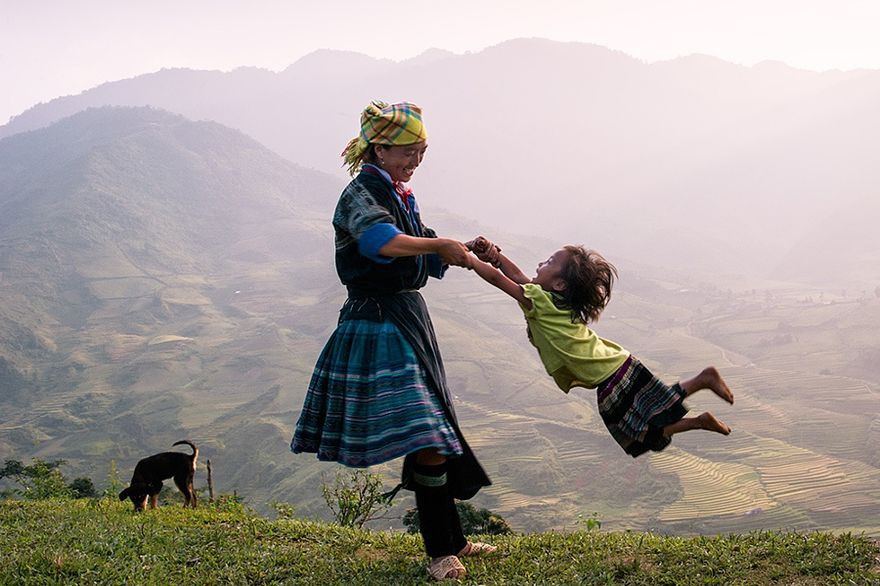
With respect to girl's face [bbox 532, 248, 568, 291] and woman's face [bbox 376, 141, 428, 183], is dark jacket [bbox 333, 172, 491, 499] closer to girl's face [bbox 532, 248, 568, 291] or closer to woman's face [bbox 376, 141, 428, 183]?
woman's face [bbox 376, 141, 428, 183]

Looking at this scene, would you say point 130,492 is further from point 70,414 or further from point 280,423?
point 70,414

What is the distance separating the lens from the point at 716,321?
106m

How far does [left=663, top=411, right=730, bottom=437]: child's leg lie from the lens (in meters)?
3.69

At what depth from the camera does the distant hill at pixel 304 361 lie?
175 ft

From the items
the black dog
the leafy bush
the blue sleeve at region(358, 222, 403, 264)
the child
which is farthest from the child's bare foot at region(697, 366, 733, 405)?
the leafy bush

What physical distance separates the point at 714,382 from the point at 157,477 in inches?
226

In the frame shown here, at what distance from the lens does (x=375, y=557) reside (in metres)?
4.53

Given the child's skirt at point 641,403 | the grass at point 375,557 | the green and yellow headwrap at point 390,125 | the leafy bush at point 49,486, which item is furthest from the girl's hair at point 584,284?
the leafy bush at point 49,486

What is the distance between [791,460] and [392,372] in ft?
192

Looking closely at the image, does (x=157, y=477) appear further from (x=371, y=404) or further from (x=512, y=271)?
(x=512, y=271)

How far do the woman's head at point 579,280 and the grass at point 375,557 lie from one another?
4.47 ft

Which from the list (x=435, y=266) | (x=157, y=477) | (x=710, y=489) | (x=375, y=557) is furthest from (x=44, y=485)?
(x=710, y=489)

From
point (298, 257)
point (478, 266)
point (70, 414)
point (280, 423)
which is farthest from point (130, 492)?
point (298, 257)

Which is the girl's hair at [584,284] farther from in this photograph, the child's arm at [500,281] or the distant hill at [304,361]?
the distant hill at [304,361]
